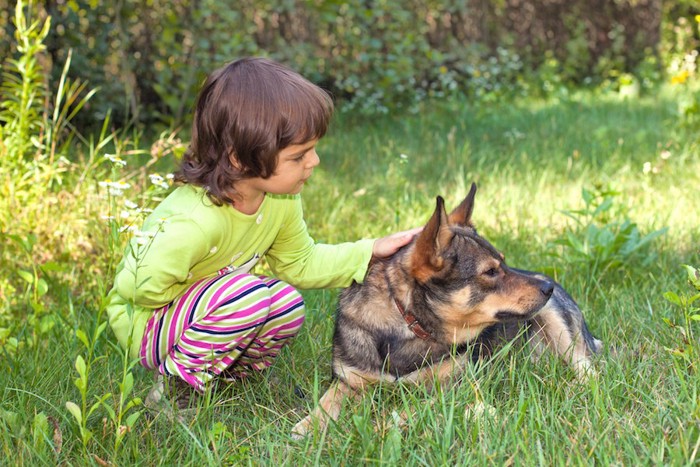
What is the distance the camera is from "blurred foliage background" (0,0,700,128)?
21.2 ft

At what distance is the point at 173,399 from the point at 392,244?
1.02 metres

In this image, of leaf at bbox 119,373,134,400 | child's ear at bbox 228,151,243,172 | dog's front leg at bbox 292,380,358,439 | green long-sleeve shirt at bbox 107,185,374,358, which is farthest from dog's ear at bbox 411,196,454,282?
leaf at bbox 119,373,134,400

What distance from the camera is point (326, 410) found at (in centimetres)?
279

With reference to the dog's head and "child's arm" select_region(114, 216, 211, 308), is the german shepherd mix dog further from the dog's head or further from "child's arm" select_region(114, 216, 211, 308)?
"child's arm" select_region(114, 216, 211, 308)

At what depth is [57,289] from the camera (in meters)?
3.89

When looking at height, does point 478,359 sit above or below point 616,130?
above

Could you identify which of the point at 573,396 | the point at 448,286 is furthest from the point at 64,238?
the point at 573,396

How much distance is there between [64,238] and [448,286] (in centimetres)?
228

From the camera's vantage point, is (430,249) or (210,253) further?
(210,253)

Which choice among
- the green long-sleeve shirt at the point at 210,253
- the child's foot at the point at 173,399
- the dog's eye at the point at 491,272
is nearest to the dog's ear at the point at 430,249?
the dog's eye at the point at 491,272

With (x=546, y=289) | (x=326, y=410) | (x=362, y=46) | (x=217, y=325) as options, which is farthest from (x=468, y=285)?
(x=362, y=46)

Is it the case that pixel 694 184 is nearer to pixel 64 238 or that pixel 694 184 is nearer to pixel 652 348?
pixel 652 348

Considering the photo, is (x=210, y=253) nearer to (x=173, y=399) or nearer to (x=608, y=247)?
(x=173, y=399)

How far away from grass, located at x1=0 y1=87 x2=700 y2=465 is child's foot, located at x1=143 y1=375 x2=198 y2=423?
58 millimetres
